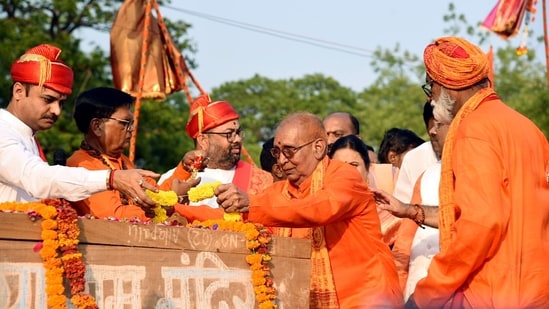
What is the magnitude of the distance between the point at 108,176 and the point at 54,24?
22.7 m

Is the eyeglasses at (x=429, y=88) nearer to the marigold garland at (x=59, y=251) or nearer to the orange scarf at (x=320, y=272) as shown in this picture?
the orange scarf at (x=320, y=272)

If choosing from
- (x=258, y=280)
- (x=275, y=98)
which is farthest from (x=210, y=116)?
(x=275, y=98)

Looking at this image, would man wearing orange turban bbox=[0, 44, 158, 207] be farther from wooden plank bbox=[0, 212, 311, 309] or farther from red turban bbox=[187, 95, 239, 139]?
red turban bbox=[187, 95, 239, 139]

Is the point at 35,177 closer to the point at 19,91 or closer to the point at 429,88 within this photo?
the point at 19,91

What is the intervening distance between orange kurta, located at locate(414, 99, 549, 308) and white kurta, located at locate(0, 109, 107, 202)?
1.56 meters

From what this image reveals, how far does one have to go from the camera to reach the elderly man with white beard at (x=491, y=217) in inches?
177

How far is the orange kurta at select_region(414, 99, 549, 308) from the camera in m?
4.49

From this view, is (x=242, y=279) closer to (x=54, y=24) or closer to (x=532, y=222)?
→ (x=532, y=222)

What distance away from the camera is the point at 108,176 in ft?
16.1

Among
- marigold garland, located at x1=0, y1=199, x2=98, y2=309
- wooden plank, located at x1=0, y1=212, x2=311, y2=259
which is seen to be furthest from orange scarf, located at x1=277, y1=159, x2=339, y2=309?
marigold garland, located at x1=0, y1=199, x2=98, y2=309

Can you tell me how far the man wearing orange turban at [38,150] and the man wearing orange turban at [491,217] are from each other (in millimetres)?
1391

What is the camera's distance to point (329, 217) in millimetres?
5434

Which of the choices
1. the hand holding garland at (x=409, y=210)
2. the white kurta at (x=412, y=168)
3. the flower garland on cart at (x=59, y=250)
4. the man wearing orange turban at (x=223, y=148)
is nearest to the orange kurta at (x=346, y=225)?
the hand holding garland at (x=409, y=210)

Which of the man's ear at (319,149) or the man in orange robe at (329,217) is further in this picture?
the man's ear at (319,149)
